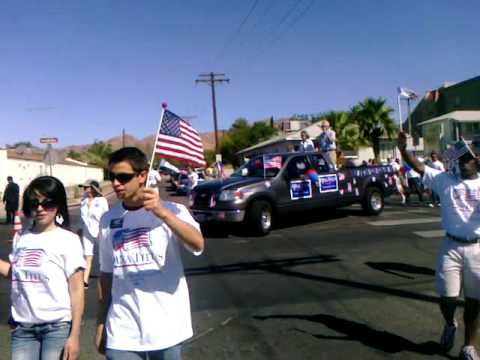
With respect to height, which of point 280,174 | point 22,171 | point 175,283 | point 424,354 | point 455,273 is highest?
point 22,171

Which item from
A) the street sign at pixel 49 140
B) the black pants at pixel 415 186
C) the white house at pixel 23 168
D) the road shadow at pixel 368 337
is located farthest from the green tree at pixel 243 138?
the road shadow at pixel 368 337

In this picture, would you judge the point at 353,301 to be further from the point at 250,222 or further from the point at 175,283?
the point at 250,222

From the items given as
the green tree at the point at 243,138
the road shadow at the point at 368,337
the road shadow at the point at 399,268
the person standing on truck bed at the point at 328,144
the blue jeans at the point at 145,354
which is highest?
the green tree at the point at 243,138

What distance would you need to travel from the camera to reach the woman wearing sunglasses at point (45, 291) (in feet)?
9.45

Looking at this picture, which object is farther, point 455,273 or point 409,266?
point 409,266

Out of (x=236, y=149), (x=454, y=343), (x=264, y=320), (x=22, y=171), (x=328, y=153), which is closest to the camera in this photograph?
(x=454, y=343)

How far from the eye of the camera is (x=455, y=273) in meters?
4.38

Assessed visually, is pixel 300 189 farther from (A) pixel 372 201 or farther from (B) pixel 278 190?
(A) pixel 372 201

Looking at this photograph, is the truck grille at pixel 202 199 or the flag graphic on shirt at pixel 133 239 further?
the truck grille at pixel 202 199

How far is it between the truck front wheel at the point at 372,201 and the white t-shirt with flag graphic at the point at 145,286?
489 inches

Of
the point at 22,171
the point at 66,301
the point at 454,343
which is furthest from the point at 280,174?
the point at 22,171

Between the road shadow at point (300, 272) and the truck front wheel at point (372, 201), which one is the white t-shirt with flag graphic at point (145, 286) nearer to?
the road shadow at point (300, 272)

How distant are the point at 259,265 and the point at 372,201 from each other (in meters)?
7.15

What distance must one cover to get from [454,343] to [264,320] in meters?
1.93
